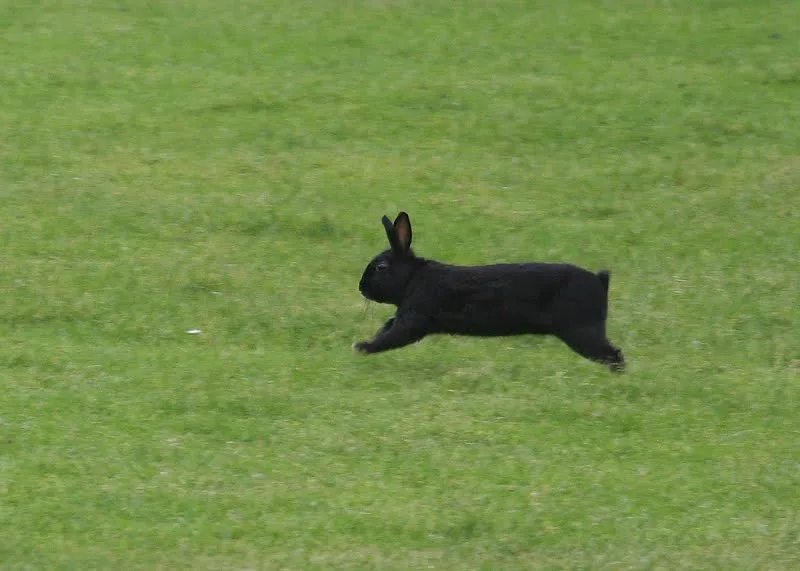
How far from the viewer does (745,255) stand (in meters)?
14.4

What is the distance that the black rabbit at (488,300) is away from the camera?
1016 centimetres

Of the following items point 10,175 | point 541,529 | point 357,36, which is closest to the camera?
point 541,529

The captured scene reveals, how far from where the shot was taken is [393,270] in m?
10.5

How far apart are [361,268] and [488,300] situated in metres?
3.93

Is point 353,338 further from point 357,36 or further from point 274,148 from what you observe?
point 357,36

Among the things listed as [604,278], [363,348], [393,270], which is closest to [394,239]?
[393,270]

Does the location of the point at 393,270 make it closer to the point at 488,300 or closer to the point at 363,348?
the point at 363,348

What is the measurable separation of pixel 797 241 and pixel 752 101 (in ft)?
15.1

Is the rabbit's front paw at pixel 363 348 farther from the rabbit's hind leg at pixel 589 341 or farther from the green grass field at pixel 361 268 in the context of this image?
the rabbit's hind leg at pixel 589 341

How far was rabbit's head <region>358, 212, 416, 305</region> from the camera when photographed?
411 inches

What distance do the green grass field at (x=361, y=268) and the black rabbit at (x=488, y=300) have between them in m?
0.55

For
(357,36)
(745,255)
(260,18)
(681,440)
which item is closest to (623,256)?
(745,255)

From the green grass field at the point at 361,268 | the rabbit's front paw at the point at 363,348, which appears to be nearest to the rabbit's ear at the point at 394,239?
the rabbit's front paw at the point at 363,348

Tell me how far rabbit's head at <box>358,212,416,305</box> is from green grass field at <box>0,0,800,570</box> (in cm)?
77
